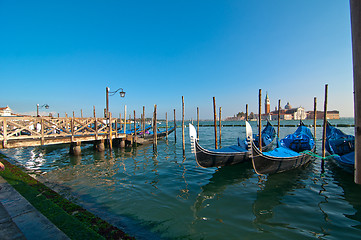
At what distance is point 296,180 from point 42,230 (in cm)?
753

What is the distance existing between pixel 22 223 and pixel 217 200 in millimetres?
4326

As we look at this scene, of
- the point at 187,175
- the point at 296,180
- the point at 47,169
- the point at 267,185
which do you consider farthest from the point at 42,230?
the point at 296,180

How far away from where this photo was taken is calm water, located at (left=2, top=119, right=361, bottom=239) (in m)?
3.87

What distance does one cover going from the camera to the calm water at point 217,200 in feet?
12.7

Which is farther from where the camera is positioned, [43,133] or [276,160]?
[43,133]

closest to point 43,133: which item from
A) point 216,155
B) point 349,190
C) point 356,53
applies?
point 216,155

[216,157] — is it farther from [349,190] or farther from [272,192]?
[349,190]

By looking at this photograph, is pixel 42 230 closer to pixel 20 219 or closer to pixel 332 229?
pixel 20 219

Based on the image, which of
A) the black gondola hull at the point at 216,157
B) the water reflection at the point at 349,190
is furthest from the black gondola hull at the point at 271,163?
the black gondola hull at the point at 216,157

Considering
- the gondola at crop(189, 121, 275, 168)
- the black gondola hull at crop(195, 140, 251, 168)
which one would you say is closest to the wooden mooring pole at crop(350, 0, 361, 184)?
the gondola at crop(189, 121, 275, 168)

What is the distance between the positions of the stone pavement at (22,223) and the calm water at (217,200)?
4.60 feet

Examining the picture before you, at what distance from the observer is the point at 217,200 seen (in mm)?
5238

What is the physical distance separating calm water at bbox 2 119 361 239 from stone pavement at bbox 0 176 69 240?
4.60ft

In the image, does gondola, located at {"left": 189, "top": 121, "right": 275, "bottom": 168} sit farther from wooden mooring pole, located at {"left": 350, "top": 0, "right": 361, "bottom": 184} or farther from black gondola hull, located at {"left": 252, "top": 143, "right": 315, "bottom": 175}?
wooden mooring pole, located at {"left": 350, "top": 0, "right": 361, "bottom": 184}
